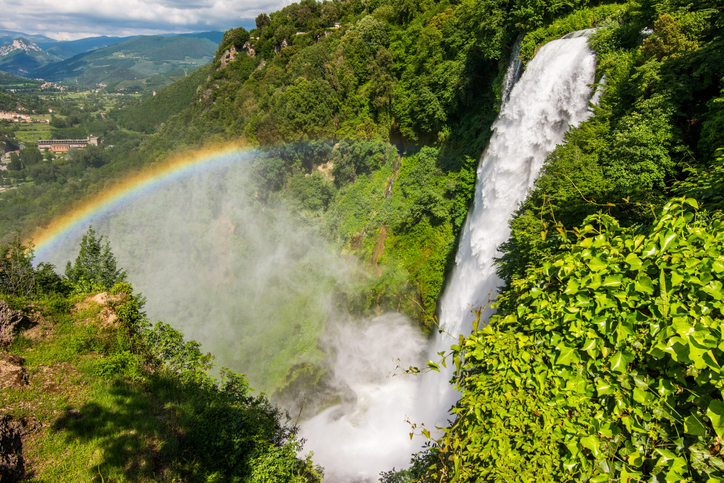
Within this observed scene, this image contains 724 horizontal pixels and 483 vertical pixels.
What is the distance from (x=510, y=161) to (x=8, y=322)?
17.4 meters

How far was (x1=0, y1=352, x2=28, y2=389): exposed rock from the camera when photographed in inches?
257

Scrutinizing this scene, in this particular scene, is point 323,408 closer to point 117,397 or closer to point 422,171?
point 117,397

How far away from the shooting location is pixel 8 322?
7.76 m

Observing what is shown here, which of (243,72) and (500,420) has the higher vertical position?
(243,72)

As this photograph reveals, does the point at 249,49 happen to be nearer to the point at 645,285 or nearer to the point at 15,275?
the point at 15,275

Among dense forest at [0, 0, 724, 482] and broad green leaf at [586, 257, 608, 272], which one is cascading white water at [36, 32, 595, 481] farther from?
broad green leaf at [586, 257, 608, 272]

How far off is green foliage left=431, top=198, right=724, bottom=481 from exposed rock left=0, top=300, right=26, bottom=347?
9985mm

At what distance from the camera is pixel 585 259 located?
11.5 feet

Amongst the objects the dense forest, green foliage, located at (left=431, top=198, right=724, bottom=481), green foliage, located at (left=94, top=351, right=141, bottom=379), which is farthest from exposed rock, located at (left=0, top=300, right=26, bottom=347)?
green foliage, located at (left=431, top=198, right=724, bottom=481)

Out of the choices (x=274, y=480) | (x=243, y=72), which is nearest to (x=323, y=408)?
(x=274, y=480)

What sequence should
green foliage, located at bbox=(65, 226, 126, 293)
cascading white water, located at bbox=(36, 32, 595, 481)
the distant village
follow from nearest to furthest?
cascading white water, located at bbox=(36, 32, 595, 481), green foliage, located at bbox=(65, 226, 126, 293), the distant village

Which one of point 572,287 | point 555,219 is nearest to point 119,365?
point 572,287

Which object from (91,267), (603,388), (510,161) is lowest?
(91,267)

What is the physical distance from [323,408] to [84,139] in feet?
507
